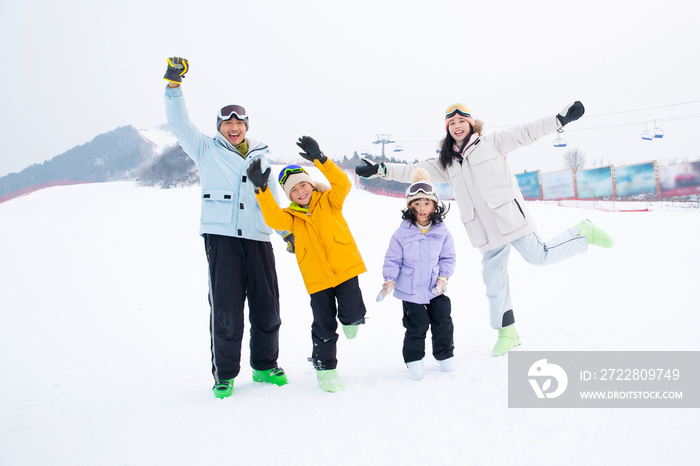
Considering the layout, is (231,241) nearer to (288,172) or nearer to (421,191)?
(288,172)

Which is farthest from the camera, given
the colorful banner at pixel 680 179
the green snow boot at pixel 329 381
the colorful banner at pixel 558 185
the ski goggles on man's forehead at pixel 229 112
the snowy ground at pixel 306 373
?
the colorful banner at pixel 558 185

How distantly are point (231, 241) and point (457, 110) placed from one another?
206 cm

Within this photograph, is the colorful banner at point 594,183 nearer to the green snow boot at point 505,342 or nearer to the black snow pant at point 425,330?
the green snow boot at point 505,342

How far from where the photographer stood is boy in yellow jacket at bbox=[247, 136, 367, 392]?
2.50 metres

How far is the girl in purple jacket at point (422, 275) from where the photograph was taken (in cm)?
260

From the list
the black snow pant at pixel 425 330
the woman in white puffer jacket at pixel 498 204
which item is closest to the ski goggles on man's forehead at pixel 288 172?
the woman in white puffer jacket at pixel 498 204

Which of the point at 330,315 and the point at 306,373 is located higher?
the point at 330,315

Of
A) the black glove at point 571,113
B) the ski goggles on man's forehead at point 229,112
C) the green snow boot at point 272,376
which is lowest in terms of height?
the green snow boot at point 272,376

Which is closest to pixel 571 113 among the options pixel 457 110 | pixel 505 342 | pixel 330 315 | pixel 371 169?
pixel 457 110

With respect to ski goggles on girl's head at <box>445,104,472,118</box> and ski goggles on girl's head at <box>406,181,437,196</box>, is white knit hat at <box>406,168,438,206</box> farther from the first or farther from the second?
ski goggles on girl's head at <box>445,104,472,118</box>

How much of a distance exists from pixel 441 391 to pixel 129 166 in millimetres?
74971

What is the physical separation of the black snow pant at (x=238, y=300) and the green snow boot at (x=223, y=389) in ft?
0.11

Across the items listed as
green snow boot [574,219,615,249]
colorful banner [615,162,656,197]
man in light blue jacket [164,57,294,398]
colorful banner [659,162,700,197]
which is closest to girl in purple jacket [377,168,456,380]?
man in light blue jacket [164,57,294,398]

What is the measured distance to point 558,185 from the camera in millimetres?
20703
